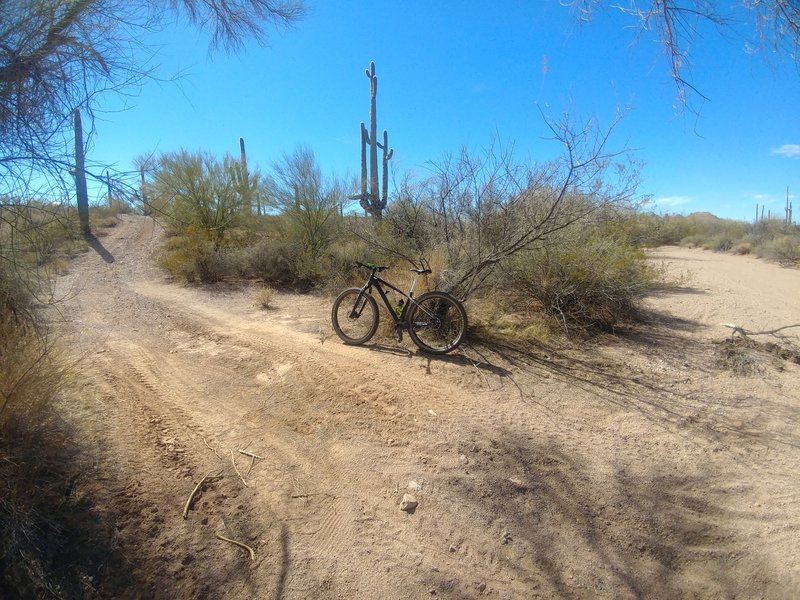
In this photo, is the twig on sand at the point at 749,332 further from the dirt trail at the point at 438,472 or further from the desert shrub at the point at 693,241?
the desert shrub at the point at 693,241

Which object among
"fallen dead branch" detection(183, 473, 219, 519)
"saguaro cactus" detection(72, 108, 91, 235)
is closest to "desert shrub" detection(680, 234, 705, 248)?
"fallen dead branch" detection(183, 473, 219, 519)

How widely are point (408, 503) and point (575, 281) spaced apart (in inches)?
198

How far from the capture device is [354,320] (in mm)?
6328

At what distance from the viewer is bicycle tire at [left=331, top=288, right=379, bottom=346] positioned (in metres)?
5.91

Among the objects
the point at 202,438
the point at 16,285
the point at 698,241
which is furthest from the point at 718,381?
the point at 698,241

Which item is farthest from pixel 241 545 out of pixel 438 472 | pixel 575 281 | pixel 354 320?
pixel 575 281

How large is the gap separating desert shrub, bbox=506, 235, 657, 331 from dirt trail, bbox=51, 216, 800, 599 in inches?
49.3

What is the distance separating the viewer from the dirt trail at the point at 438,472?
2625mm

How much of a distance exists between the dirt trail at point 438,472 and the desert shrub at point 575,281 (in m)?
1.25

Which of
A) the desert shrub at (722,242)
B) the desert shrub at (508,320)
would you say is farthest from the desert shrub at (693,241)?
the desert shrub at (508,320)

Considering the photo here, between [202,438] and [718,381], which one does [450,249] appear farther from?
[202,438]

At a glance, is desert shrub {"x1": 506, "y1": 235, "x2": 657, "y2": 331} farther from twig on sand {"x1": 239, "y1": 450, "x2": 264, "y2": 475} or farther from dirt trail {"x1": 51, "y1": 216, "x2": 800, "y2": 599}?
twig on sand {"x1": 239, "y1": 450, "x2": 264, "y2": 475}

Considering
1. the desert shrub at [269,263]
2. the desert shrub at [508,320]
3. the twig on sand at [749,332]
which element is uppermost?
the desert shrub at [269,263]

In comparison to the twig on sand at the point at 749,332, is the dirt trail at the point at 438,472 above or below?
below
